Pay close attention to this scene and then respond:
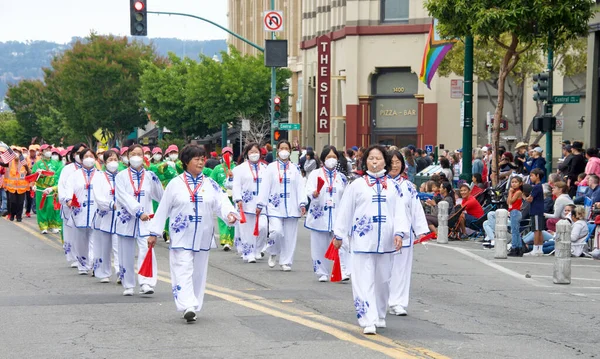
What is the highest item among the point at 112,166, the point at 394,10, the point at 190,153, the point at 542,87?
the point at 394,10

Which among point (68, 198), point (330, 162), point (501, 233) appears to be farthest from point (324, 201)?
point (501, 233)

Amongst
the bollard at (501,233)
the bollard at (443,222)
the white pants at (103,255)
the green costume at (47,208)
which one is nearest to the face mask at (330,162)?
the white pants at (103,255)

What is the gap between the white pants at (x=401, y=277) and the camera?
12.3 meters

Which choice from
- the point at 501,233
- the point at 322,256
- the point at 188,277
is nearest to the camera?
the point at 188,277

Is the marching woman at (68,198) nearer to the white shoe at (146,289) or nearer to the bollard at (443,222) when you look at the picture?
the white shoe at (146,289)

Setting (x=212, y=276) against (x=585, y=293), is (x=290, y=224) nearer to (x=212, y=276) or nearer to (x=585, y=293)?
(x=212, y=276)

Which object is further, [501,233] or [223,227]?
[223,227]

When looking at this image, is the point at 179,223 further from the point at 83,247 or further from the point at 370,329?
the point at 83,247

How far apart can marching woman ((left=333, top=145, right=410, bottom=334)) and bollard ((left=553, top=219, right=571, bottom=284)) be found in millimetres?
5305

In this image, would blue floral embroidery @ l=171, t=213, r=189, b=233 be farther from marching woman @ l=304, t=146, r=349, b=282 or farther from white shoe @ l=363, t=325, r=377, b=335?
marching woman @ l=304, t=146, r=349, b=282

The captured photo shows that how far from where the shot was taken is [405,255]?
485 inches

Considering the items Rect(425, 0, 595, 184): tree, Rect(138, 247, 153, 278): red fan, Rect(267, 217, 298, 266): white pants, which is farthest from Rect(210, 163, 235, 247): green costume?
Rect(138, 247, 153, 278): red fan

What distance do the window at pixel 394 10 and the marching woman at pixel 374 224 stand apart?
40.4m

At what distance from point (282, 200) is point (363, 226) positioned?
605cm
